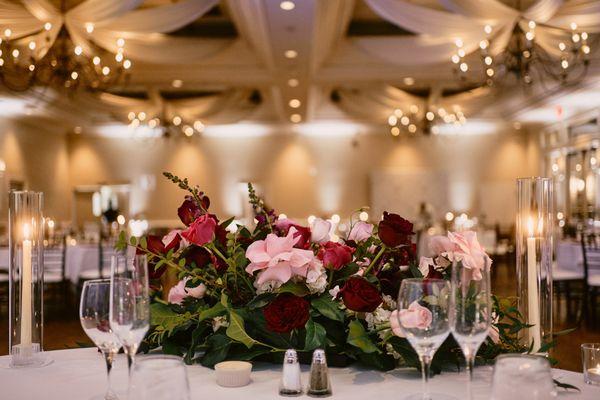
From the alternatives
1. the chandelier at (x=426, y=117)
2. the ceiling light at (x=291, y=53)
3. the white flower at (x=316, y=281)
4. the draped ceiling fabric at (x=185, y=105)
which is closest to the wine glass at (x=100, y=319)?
the white flower at (x=316, y=281)

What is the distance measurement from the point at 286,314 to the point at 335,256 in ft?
0.58

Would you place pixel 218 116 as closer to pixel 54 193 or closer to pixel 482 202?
pixel 54 193

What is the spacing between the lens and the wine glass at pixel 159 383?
81cm

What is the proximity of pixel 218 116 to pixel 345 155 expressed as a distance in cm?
333

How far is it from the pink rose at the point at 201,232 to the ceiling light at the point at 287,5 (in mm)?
4779

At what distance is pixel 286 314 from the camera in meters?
1.25

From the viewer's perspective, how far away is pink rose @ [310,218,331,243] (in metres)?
1.43

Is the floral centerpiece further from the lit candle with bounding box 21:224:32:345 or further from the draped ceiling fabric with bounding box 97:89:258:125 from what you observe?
the draped ceiling fabric with bounding box 97:89:258:125

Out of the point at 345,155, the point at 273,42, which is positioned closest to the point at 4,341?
the point at 273,42

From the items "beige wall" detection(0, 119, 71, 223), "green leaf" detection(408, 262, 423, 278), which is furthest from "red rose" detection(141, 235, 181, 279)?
"beige wall" detection(0, 119, 71, 223)

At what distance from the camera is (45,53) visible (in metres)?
5.78

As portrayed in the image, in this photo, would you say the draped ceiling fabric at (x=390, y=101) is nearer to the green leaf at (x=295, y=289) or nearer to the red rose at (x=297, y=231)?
the red rose at (x=297, y=231)

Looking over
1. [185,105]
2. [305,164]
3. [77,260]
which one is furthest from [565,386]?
[305,164]

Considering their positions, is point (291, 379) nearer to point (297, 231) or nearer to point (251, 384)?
point (251, 384)
